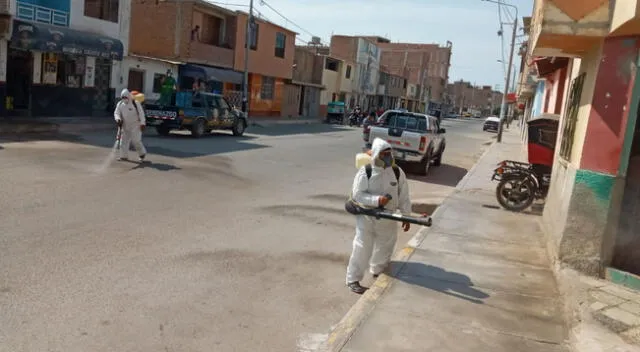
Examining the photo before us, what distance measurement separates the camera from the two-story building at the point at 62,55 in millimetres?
18875

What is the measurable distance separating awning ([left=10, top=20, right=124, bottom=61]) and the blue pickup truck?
3634mm

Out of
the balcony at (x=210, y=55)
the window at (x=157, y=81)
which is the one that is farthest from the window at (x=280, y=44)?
the window at (x=157, y=81)

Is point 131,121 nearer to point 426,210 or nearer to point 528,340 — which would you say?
point 426,210

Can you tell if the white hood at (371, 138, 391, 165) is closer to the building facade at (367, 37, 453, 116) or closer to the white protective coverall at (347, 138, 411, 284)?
the white protective coverall at (347, 138, 411, 284)

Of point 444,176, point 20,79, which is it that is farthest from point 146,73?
point 444,176

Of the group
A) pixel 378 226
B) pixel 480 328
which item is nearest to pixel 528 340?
pixel 480 328

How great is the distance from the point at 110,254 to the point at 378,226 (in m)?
2.90

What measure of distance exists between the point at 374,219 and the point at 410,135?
9.86 metres

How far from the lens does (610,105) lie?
5.80 meters

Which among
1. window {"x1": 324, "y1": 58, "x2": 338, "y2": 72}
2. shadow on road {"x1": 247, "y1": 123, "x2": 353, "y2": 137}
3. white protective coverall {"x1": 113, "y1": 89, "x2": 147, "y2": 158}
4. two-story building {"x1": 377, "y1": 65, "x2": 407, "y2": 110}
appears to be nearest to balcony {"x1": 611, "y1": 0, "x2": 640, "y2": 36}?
white protective coverall {"x1": 113, "y1": 89, "x2": 147, "y2": 158}

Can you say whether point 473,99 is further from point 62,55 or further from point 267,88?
point 62,55

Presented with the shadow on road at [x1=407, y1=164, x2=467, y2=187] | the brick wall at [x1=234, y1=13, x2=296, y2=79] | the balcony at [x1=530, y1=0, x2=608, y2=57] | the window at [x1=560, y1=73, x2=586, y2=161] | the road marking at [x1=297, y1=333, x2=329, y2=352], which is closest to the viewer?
the road marking at [x1=297, y1=333, x2=329, y2=352]

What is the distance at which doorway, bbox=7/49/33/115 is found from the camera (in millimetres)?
20156

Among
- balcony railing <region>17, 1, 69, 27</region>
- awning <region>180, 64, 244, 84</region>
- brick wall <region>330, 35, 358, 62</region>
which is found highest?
brick wall <region>330, 35, 358, 62</region>
